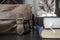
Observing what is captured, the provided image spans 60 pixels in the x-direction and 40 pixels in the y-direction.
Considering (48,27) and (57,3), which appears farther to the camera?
(57,3)

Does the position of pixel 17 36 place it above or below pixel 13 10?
below

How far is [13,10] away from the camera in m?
0.80

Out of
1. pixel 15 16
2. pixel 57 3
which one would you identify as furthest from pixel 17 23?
pixel 57 3

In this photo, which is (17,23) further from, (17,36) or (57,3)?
(57,3)

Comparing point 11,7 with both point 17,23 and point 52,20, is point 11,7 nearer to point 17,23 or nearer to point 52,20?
point 17,23

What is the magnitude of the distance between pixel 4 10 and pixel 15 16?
0.25ft

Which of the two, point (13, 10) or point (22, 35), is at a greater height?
point (13, 10)

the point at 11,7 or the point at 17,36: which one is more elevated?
the point at 11,7

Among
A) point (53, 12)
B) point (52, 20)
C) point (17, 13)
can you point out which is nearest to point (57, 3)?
point (53, 12)

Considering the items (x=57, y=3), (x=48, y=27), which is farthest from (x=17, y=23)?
(x=57, y=3)

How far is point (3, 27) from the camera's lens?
787mm

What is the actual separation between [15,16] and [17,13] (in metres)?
0.02

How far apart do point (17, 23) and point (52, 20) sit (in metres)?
0.20

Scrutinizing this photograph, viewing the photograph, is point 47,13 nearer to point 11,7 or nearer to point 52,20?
point 52,20
